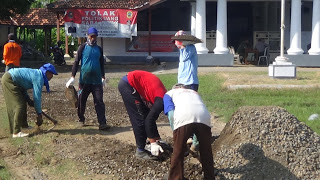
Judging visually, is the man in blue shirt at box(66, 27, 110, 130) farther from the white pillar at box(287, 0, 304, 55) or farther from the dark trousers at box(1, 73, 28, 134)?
the white pillar at box(287, 0, 304, 55)

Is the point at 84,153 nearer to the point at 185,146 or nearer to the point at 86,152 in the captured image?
the point at 86,152

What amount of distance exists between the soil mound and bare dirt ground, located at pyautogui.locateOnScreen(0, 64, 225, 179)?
0.43m

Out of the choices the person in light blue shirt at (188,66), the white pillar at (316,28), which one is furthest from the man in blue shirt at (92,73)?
the white pillar at (316,28)

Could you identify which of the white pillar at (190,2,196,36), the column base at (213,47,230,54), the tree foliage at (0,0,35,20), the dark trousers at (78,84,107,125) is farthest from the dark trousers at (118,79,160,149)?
the white pillar at (190,2,196,36)

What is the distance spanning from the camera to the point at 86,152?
7648 mm

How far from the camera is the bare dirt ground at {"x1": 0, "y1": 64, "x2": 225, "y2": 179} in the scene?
6.64 meters

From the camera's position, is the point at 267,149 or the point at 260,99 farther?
the point at 260,99

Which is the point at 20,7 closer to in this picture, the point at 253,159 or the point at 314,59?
the point at 314,59

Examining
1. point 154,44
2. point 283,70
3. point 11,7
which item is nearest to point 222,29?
point 154,44

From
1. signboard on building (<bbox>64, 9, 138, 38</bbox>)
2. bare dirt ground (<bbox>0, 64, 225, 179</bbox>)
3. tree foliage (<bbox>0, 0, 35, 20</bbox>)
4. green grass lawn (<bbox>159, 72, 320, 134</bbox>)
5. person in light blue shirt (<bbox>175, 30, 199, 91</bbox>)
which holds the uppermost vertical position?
tree foliage (<bbox>0, 0, 35, 20</bbox>)

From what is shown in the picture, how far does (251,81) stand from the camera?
1612 cm

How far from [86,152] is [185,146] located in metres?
2.40

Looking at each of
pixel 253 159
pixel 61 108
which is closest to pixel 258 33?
pixel 61 108

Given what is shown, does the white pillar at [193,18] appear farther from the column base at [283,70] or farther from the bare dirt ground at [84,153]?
the bare dirt ground at [84,153]
